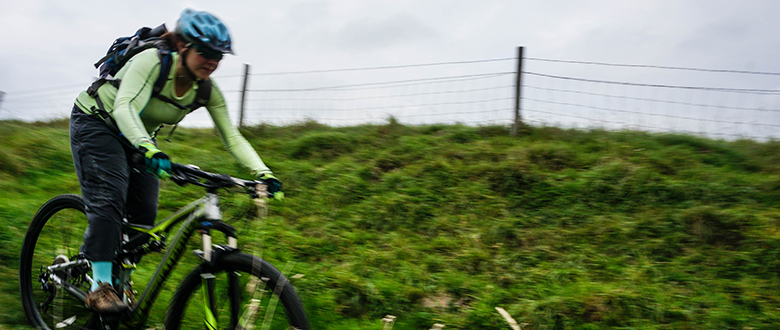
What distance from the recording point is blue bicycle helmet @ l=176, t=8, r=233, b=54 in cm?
245

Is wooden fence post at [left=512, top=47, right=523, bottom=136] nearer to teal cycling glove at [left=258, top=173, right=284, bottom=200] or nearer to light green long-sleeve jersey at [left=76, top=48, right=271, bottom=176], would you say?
light green long-sleeve jersey at [left=76, top=48, right=271, bottom=176]

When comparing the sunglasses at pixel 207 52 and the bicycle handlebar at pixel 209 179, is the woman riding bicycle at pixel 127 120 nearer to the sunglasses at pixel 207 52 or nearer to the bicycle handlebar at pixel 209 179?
the sunglasses at pixel 207 52

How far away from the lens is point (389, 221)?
5559 millimetres

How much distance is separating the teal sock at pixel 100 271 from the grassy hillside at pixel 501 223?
2.23 feet

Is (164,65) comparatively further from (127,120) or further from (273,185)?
(273,185)

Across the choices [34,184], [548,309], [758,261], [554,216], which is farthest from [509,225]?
[34,184]

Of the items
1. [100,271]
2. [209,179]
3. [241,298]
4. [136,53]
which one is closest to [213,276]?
[241,298]

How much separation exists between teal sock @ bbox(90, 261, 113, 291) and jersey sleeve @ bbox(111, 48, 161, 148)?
2.26 ft

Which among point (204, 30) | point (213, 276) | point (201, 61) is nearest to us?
point (213, 276)

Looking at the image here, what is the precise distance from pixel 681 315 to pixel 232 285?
10.6ft

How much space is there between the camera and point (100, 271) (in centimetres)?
262

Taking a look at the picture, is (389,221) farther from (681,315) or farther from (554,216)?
(681,315)

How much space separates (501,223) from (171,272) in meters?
3.54

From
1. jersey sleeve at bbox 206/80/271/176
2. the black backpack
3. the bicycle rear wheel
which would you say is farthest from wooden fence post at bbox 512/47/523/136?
the bicycle rear wheel
